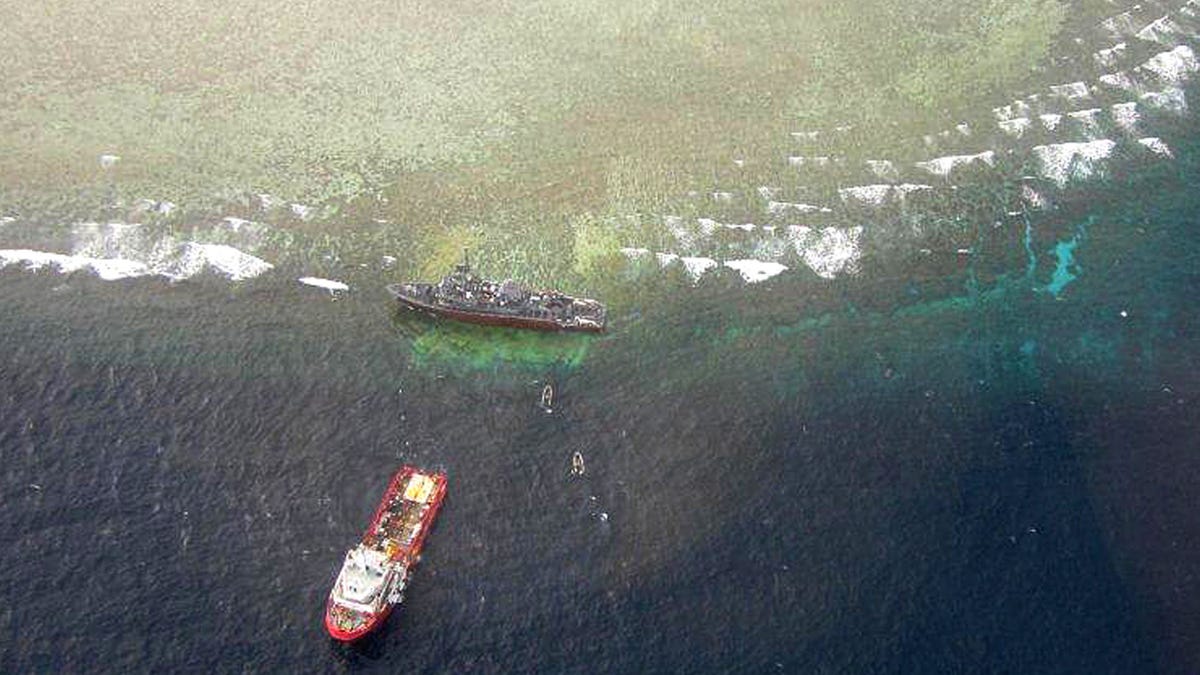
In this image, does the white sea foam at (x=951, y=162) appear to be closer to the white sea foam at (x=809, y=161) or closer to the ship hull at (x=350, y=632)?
the white sea foam at (x=809, y=161)

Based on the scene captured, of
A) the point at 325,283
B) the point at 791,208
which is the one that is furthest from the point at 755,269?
the point at 325,283

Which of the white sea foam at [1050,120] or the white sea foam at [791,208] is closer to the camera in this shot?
the white sea foam at [791,208]

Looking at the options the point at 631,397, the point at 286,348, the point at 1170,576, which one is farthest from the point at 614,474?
the point at 1170,576

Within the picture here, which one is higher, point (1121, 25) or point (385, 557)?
point (1121, 25)

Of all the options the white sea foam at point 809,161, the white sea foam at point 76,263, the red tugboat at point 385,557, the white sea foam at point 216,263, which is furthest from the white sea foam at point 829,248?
the white sea foam at point 76,263

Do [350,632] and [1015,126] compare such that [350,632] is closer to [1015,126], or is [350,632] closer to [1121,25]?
[1015,126]

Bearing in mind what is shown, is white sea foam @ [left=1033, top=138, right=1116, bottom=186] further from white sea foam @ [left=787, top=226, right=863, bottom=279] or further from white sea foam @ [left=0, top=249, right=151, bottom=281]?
white sea foam @ [left=0, top=249, right=151, bottom=281]

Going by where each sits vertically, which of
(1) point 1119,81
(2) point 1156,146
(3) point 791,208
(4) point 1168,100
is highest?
(1) point 1119,81
